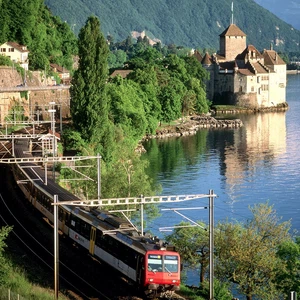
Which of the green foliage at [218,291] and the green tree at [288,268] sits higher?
the green tree at [288,268]

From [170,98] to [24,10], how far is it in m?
14.6

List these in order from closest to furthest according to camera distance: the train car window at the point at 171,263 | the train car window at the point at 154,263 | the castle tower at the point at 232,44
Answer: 1. the train car window at the point at 154,263
2. the train car window at the point at 171,263
3. the castle tower at the point at 232,44

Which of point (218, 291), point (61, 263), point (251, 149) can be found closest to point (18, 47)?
point (251, 149)

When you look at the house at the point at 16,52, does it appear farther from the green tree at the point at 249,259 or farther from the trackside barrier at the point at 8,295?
the trackside barrier at the point at 8,295

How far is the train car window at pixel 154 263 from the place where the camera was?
20922 millimetres

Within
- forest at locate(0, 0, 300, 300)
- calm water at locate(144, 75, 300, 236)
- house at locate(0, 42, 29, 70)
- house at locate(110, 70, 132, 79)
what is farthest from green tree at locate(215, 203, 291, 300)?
house at locate(110, 70, 132, 79)

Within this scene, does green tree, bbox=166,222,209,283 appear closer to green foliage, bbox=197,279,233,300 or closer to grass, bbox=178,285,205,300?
green foliage, bbox=197,279,233,300

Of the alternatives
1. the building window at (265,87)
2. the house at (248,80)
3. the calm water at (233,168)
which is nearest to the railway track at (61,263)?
the calm water at (233,168)

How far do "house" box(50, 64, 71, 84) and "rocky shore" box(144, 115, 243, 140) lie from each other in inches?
294

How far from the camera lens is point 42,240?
86.1 feet

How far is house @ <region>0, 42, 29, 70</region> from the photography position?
64.2 m

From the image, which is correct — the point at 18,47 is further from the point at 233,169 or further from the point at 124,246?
the point at 124,246

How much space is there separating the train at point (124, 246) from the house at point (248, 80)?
70.7 meters

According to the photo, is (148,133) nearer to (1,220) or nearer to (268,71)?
(268,71)
